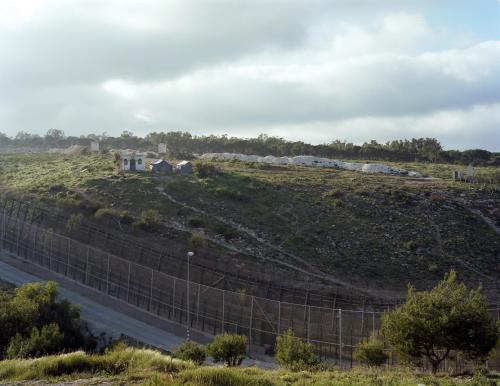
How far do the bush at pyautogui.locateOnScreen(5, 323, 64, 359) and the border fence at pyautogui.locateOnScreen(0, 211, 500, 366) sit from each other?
10.5m

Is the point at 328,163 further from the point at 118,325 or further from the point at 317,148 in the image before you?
the point at 118,325

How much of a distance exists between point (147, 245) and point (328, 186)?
29.5 meters

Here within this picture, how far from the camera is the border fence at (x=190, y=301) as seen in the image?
31.0m

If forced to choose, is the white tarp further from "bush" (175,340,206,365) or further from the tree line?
"bush" (175,340,206,365)

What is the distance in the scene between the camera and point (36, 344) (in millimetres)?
23859

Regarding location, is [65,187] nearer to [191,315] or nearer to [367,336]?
[191,315]

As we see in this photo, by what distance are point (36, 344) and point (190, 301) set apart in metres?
13.9

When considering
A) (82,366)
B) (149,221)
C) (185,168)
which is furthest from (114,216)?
(82,366)

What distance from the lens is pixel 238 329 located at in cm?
3416

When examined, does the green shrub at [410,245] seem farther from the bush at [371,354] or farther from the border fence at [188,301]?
the bush at [371,354]

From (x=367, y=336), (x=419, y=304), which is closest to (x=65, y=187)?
(x=367, y=336)

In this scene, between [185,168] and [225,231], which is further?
A: [185,168]

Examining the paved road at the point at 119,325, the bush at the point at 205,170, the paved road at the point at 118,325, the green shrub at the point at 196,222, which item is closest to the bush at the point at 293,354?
the paved road at the point at 119,325

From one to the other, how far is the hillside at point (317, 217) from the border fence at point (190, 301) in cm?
661
